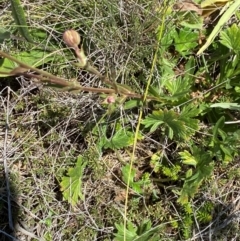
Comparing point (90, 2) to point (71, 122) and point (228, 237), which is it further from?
point (228, 237)

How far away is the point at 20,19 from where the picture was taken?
1490 mm

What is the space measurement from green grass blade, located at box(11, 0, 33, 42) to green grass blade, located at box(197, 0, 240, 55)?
531 millimetres

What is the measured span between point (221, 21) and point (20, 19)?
606mm

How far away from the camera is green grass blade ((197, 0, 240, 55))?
1494 millimetres

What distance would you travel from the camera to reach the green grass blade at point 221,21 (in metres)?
1.49

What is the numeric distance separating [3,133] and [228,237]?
0.80 metres

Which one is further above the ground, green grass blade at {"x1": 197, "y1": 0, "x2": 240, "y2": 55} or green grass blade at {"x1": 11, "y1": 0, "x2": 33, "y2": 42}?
green grass blade at {"x1": 11, "y1": 0, "x2": 33, "y2": 42}

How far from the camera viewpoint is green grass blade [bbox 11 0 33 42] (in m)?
1.44

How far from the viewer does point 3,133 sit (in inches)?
64.4

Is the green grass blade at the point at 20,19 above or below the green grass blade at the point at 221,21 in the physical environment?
above

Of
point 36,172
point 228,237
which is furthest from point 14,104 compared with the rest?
point 228,237

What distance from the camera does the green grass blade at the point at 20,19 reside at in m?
1.44

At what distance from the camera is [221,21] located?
1494 millimetres

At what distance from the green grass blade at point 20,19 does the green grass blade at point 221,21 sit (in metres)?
0.53
